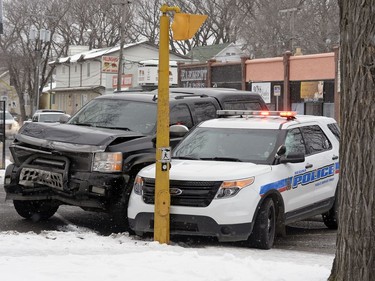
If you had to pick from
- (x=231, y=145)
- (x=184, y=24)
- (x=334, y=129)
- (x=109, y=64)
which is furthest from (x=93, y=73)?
(x=184, y=24)

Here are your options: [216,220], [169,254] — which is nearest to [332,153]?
[216,220]

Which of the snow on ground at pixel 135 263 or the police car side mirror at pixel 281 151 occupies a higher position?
the police car side mirror at pixel 281 151

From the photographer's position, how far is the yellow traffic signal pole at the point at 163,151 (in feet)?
27.5

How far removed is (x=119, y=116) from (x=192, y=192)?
2.61 m

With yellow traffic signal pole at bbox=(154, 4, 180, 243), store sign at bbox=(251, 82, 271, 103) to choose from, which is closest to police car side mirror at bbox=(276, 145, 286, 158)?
yellow traffic signal pole at bbox=(154, 4, 180, 243)

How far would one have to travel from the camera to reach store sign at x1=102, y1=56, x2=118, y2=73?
50938 millimetres

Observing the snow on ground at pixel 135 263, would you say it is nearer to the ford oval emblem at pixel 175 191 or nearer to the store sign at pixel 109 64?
the ford oval emblem at pixel 175 191

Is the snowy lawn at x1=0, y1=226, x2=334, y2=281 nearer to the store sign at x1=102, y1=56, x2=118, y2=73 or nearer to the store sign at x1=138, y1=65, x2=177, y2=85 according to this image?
the store sign at x1=102, y1=56, x2=118, y2=73

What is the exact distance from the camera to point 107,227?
10336 mm

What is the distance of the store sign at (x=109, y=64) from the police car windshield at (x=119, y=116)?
132 feet

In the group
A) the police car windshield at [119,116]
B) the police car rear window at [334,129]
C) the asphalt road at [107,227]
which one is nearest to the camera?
the asphalt road at [107,227]

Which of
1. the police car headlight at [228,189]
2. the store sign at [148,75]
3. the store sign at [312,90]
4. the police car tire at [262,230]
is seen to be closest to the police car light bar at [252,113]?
the police car tire at [262,230]

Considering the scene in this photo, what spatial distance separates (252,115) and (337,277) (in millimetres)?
5329

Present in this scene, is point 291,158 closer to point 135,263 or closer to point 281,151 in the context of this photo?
point 281,151
